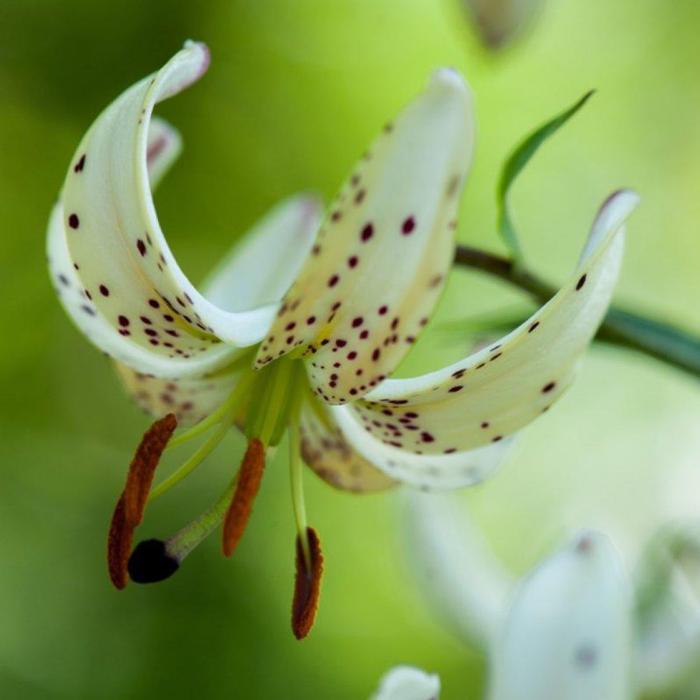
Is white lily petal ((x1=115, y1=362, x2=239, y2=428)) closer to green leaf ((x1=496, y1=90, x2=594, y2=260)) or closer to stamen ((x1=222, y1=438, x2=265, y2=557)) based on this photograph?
stamen ((x1=222, y1=438, x2=265, y2=557))

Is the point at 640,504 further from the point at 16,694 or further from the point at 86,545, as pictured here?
the point at 16,694

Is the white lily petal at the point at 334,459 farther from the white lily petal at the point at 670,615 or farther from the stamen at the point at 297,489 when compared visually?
the white lily petal at the point at 670,615

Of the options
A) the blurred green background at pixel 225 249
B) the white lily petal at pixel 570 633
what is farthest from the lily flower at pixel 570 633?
the blurred green background at pixel 225 249

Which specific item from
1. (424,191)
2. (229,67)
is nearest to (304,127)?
(229,67)

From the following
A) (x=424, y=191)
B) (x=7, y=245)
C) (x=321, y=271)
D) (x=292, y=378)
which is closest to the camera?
(x=424, y=191)

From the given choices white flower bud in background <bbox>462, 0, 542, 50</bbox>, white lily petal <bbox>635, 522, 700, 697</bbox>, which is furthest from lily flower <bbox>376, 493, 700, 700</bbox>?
white flower bud in background <bbox>462, 0, 542, 50</bbox>

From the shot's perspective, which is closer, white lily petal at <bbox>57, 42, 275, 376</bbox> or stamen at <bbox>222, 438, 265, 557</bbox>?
white lily petal at <bbox>57, 42, 275, 376</bbox>
